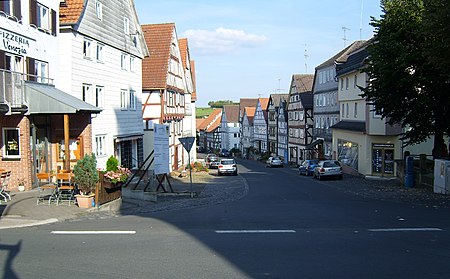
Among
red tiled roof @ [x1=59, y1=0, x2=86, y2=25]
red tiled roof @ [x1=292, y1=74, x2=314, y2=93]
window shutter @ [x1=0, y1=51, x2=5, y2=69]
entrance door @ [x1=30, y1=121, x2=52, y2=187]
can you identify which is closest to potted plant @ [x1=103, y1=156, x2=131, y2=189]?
entrance door @ [x1=30, y1=121, x2=52, y2=187]

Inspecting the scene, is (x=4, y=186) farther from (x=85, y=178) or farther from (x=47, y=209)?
(x=85, y=178)

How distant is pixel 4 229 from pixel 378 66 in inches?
841

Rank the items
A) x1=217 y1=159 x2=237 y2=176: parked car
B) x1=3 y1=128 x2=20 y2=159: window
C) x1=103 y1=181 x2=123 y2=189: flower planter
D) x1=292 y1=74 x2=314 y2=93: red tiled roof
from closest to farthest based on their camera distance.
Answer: x1=103 y1=181 x2=123 y2=189: flower planter, x1=3 y1=128 x2=20 y2=159: window, x1=217 y1=159 x2=237 y2=176: parked car, x1=292 y1=74 x2=314 y2=93: red tiled roof

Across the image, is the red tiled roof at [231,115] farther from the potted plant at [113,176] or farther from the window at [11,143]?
the potted plant at [113,176]

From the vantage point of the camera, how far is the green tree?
84.5 feet

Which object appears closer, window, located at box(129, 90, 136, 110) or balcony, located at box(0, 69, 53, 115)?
balcony, located at box(0, 69, 53, 115)

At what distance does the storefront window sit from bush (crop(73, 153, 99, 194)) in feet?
112

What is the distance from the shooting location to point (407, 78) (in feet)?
84.8

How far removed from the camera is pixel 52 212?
14219 mm

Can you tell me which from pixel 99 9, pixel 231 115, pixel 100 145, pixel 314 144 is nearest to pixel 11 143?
pixel 100 145

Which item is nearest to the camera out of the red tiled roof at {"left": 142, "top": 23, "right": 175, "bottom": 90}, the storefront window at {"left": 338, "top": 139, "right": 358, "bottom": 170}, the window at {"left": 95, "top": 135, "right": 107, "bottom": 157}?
the window at {"left": 95, "top": 135, "right": 107, "bottom": 157}

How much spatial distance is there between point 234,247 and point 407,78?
19300 mm

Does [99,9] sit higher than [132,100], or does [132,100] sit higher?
[99,9]

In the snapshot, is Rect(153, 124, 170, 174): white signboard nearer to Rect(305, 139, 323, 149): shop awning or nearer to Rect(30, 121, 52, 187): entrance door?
Rect(30, 121, 52, 187): entrance door
